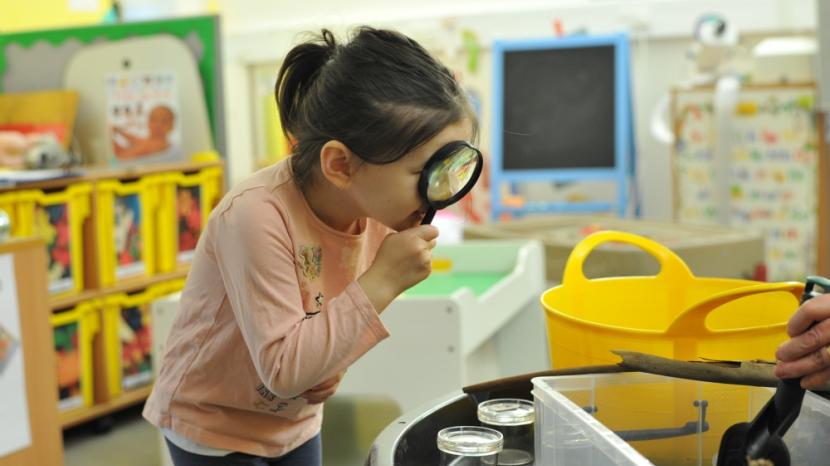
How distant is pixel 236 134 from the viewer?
4.78 m

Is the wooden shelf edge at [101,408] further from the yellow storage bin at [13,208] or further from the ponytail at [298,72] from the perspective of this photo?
the ponytail at [298,72]

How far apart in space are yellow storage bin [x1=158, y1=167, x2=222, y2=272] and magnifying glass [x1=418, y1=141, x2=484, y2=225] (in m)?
2.09

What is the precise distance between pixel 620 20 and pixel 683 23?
0.26 metres

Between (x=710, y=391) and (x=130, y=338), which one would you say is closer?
(x=710, y=391)

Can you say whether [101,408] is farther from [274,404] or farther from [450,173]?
[450,173]

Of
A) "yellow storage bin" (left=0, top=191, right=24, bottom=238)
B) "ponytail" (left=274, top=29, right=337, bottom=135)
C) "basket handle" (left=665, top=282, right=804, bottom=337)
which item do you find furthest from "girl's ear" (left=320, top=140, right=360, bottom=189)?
"yellow storage bin" (left=0, top=191, right=24, bottom=238)

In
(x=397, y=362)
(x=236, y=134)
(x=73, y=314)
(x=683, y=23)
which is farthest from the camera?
(x=236, y=134)

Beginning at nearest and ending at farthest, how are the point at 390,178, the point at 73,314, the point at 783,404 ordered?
1. the point at 783,404
2. the point at 390,178
3. the point at 73,314

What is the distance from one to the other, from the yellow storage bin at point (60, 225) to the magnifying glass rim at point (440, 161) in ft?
6.16

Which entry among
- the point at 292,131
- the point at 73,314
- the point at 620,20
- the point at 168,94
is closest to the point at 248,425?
the point at 292,131

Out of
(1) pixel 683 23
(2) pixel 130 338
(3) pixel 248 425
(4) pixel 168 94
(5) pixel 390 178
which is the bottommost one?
(2) pixel 130 338

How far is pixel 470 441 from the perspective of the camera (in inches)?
31.7

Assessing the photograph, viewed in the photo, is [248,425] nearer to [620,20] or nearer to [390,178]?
[390,178]

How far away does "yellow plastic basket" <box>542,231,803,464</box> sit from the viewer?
0.78 meters
